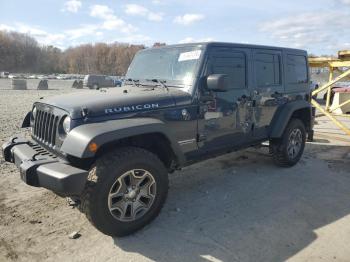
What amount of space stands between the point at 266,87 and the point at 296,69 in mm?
1154

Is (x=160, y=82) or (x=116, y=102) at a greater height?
(x=160, y=82)

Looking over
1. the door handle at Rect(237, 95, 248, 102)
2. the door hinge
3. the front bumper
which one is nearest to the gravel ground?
the front bumper

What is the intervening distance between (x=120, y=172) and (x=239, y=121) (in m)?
2.13

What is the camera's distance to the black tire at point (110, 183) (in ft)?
10.5

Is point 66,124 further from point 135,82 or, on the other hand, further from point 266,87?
point 266,87

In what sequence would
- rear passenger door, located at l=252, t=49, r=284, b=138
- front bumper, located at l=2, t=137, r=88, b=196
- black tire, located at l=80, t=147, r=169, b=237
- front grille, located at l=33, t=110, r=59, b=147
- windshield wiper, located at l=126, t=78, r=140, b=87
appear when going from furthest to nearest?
rear passenger door, located at l=252, t=49, r=284, b=138 < windshield wiper, located at l=126, t=78, r=140, b=87 < front grille, located at l=33, t=110, r=59, b=147 < black tire, located at l=80, t=147, r=169, b=237 < front bumper, located at l=2, t=137, r=88, b=196

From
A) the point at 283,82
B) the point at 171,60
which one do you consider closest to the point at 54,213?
the point at 171,60

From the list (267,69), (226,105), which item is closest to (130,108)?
(226,105)

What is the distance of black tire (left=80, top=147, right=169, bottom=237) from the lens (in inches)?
126

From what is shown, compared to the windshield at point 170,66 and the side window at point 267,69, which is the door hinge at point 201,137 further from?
the side window at point 267,69

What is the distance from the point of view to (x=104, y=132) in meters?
3.14

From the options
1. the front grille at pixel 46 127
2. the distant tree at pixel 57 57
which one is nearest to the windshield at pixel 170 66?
the front grille at pixel 46 127

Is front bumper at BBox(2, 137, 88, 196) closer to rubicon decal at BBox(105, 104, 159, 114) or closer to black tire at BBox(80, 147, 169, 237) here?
black tire at BBox(80, 147, 169, 237)

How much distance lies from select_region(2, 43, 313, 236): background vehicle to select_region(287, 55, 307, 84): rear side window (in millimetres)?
245
